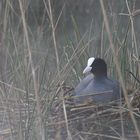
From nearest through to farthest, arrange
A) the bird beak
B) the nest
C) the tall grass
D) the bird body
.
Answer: the tall grass < the nest < the bird body < the bird beak

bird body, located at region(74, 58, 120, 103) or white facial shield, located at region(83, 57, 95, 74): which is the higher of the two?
white facial shield, located at region(83, 57, 95, 74)

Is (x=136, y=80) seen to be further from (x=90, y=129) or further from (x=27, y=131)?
(x=27, y=131)

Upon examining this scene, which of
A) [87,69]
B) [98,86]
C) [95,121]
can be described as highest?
[87,69]

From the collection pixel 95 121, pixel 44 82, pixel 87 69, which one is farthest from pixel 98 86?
pixel 95 121

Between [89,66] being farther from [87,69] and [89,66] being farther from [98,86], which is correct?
[98,86]

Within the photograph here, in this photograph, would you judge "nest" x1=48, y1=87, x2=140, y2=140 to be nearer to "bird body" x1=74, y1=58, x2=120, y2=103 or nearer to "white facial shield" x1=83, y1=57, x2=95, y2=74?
"bird body" x1=74, y1=58, x2=120, y2=103

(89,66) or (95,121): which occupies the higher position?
(89,66)

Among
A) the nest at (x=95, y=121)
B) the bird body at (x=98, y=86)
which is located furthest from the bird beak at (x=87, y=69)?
the nest at (x=95, y=121)

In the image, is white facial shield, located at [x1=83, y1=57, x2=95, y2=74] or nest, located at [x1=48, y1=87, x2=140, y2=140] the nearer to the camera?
nest, located at [x1=48, y1=87, x2=140, y2=140]

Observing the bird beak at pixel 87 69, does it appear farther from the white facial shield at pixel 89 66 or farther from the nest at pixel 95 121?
→ the nest at pixel 95 121

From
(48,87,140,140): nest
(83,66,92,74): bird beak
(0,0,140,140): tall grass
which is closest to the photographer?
(0,0,140,140): tall grass

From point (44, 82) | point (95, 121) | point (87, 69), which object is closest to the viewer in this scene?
point (95, 121)

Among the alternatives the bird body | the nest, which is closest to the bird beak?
the bird body

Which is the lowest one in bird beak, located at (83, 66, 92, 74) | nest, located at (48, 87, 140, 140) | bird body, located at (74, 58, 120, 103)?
nest, located at (48, 87, 140, 140)
